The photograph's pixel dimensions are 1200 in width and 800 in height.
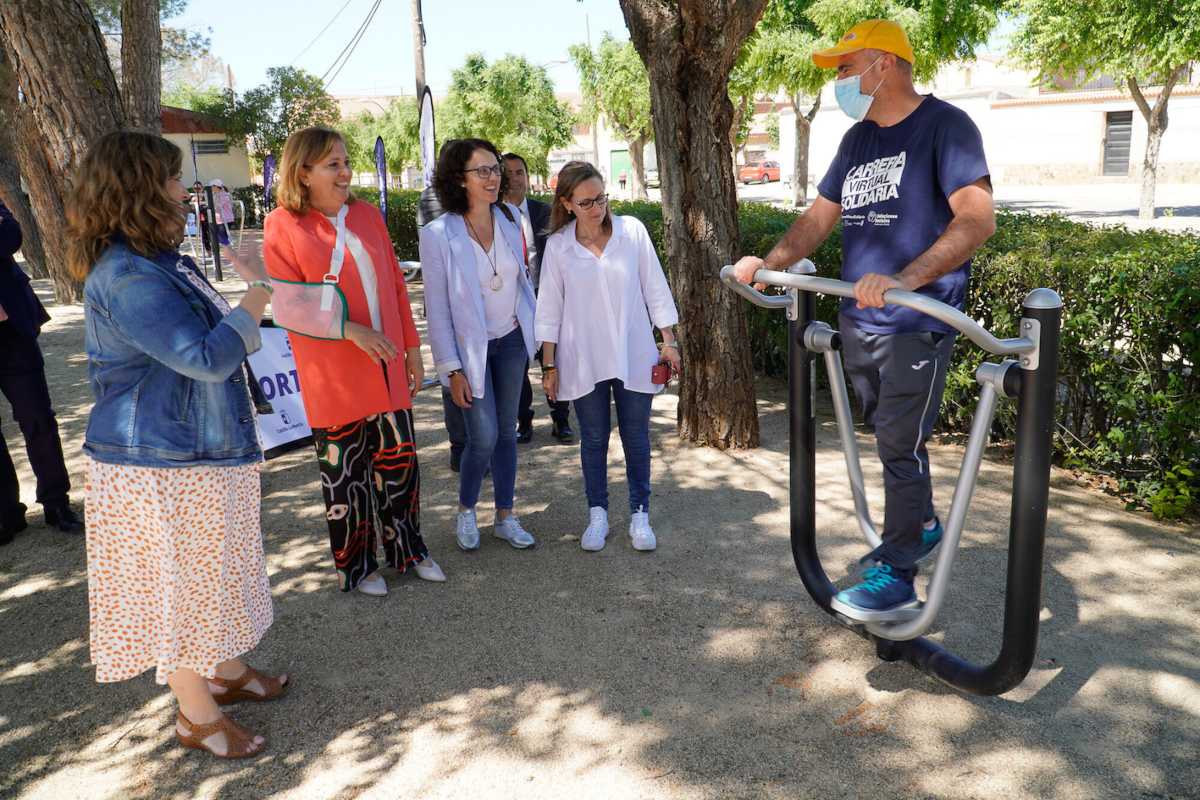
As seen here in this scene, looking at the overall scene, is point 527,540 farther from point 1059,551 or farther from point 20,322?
point 20,322

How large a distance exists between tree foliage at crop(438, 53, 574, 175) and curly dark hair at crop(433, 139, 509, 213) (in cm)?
3797

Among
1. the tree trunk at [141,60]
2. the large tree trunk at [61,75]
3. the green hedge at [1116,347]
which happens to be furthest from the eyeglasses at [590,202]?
the tree trunk at [141,60]

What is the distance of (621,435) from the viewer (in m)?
4.39

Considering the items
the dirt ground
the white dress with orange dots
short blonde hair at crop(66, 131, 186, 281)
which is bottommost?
the dirt ground

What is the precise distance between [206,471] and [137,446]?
0.68 ft

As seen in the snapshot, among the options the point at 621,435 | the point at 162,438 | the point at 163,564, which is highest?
the point at 162,438

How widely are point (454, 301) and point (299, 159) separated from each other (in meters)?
0.88

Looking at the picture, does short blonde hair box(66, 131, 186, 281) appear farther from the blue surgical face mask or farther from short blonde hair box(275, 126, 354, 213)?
the blue surgical face mask

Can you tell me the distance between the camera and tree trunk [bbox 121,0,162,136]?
32.3 feet

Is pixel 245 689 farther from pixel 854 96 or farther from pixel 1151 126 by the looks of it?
pixel 1151 126

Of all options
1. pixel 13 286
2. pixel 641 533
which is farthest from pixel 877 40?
pixel 13 286

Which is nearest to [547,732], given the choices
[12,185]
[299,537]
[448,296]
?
[448,296]

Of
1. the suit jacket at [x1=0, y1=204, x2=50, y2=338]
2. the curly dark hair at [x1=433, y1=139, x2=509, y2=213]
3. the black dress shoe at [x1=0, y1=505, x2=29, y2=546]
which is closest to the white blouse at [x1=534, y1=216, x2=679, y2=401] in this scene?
the curly dark hair at [x1=433, y1=139, x2=509, y2=213]

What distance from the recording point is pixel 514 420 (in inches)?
175
